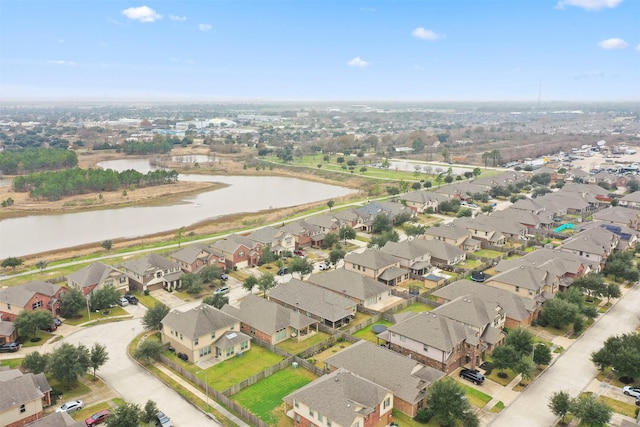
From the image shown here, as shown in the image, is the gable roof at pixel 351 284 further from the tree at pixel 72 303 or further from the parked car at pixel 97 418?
the parked car at pixel 97 418

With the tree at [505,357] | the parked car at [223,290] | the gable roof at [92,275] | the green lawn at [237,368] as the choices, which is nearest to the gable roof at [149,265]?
the gable roof at [92,275]

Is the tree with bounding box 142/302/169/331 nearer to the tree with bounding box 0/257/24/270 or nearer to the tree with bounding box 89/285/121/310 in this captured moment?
the tree with bounding box 89/285/121/310

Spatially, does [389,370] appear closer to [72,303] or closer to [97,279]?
[72,303]

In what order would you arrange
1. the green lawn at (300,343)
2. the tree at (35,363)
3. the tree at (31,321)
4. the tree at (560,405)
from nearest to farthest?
the tree at (560,405)
the tree at (35,363)
the tree at (31,321)
the green lawn at (300,343)

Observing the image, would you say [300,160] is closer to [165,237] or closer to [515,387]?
[165,237]

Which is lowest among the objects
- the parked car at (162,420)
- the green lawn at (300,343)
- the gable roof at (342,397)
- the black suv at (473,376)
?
the green lawn at (300,343)

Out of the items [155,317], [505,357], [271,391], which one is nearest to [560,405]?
[505,357]
